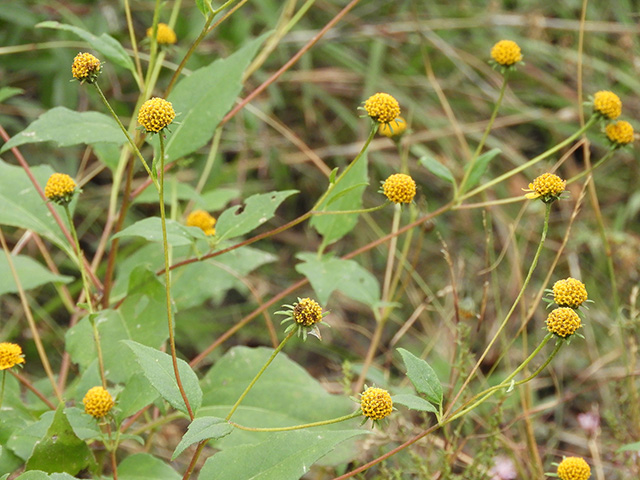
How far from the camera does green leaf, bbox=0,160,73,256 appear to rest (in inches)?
53.2

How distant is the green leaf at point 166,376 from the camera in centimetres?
94

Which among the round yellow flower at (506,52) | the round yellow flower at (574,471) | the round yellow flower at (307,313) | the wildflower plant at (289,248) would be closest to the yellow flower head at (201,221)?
the wildflower plant at (289,248)

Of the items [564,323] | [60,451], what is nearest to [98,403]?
[60,451]

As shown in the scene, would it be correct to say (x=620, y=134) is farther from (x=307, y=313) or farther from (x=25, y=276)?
(x=25, y=276)

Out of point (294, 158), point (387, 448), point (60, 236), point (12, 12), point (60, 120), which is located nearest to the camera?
point (60, 120)

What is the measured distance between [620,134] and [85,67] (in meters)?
0.97

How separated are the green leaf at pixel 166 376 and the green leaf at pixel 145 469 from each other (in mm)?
203

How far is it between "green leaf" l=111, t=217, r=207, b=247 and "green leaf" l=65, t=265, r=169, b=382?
126 millimetres

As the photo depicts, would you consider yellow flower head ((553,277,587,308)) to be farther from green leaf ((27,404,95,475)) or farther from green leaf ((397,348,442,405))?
green leaf ((27,404,95,475))

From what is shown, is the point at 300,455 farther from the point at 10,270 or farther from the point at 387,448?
the point at 10,270

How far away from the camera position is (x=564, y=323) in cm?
95

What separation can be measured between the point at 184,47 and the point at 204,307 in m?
0.86

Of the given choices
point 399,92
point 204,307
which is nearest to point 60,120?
point 204,307

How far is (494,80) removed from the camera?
271 cm
